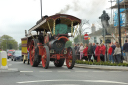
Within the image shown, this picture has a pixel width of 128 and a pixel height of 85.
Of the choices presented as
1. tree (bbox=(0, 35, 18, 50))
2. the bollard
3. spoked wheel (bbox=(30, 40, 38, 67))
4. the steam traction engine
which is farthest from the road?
tree (bbox=(0, 35, 18, 50))

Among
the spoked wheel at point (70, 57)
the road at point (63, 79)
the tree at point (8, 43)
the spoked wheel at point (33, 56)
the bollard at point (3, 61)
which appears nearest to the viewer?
the road at point (63, 79)

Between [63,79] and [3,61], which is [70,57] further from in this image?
[63,79]

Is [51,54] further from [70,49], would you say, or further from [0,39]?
[0,39]

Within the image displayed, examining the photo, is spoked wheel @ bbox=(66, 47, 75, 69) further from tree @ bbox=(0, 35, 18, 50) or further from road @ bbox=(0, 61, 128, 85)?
tree @ bbox=(0, 35, 18, 50)

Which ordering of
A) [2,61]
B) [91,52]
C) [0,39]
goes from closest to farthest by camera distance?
[2,61]
[91,52]
[0,39]

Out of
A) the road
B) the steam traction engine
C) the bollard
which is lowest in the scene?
the road

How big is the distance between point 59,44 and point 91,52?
5.00 meters

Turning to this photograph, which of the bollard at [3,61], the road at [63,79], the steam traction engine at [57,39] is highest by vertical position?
the steam traction engine at [57,39]

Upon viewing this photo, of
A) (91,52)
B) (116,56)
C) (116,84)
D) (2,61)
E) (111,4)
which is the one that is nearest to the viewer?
(116,84)

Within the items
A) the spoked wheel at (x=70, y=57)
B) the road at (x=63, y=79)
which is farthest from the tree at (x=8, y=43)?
the road at (x=63, y=79)

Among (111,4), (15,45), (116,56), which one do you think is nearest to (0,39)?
(15,45)

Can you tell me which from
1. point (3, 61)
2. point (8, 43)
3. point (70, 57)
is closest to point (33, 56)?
point (70, 57)

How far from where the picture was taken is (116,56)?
16.8 m

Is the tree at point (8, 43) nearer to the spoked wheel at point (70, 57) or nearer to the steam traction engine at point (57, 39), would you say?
the steam traction engine at point (57, 39)
